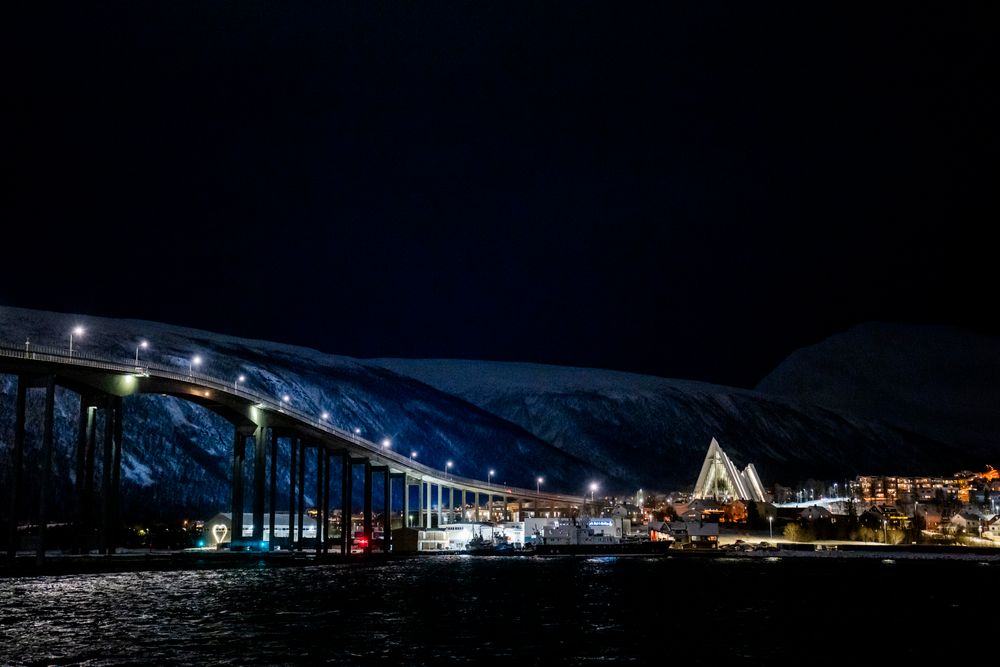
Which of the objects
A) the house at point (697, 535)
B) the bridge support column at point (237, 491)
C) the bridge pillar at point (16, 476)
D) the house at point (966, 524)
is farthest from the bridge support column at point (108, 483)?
the house at point (966, 524)

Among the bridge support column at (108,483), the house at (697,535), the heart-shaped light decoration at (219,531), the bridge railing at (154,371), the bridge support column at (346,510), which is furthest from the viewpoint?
the house at (697,535)

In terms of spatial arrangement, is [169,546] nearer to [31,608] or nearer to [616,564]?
[616,564]

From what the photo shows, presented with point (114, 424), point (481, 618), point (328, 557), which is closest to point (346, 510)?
point (328, 557)

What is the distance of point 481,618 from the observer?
200 ft

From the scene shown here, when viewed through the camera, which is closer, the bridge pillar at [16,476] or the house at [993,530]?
the bridge pillar at [16,476]

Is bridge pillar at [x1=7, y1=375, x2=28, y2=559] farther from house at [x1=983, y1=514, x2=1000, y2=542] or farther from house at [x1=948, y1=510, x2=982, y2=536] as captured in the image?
house at [x1=948, y1=510, x2=982, y2=536]

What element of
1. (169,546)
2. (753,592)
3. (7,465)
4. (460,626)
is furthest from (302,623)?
(7,465)

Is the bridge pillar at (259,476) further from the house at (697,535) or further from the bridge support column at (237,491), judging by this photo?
the house at (697,535)

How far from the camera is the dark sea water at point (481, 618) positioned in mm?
45531

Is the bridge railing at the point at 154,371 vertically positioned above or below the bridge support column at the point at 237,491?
above

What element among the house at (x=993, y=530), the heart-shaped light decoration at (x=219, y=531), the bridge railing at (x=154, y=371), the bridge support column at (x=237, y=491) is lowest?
the house at (x=993, y=530)

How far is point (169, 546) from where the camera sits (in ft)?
487

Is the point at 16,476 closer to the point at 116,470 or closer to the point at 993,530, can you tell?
the point at 116,470

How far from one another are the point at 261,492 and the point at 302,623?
244 ft
